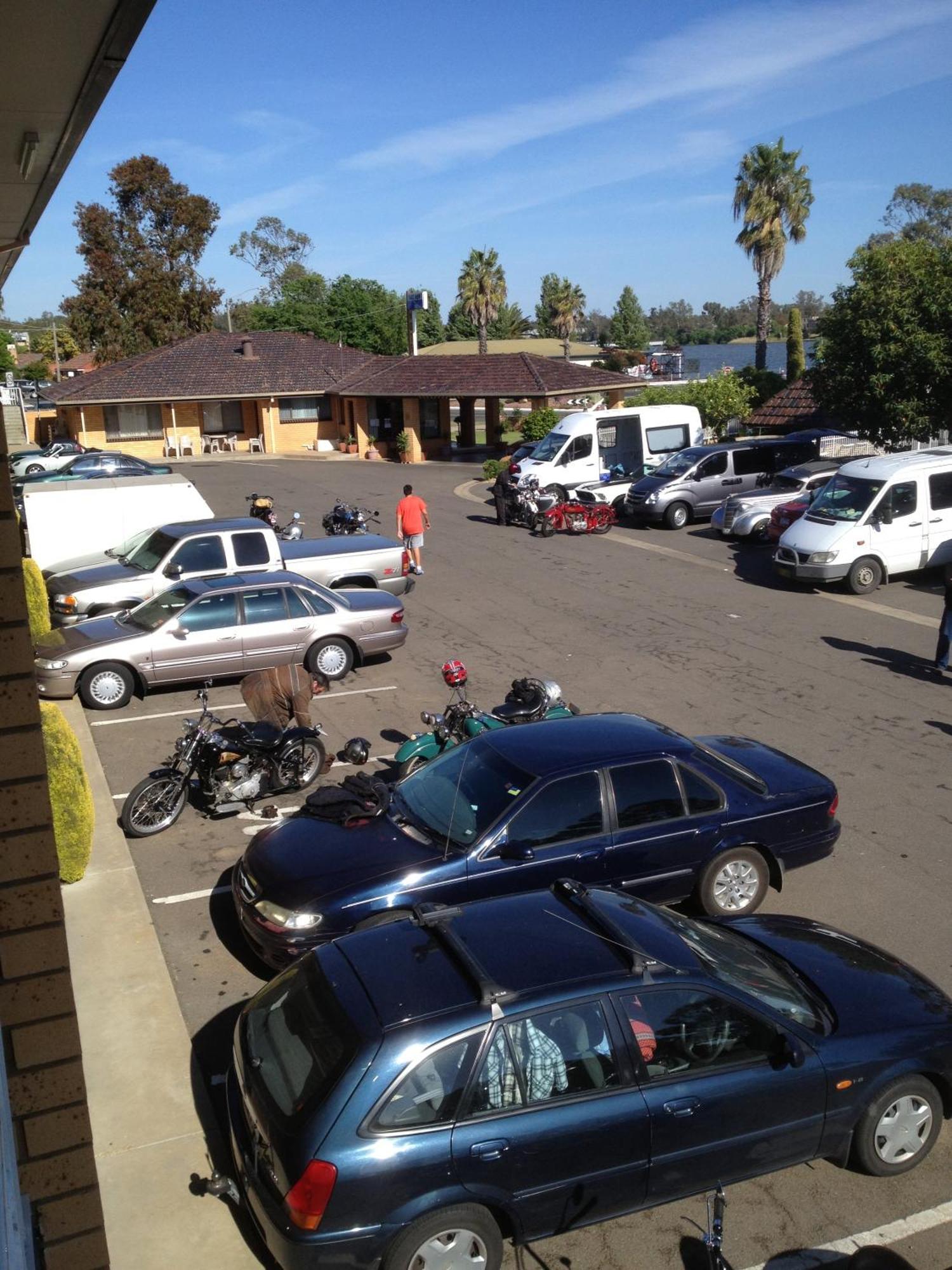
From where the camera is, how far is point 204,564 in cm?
1560

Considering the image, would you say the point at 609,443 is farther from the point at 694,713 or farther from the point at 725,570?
the point at 694,713

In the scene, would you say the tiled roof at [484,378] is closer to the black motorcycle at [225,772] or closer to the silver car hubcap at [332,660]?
the silver car hubcap at [332,660]

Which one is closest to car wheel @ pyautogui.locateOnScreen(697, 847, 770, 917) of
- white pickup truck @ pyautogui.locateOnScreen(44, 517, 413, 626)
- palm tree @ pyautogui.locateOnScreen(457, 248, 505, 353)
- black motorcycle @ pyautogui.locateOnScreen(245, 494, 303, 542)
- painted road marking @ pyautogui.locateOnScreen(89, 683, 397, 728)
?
painted road marking @ pyautogui.locateOnScreen(89, 683, 397, 728)

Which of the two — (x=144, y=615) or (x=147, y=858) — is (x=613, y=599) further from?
(x=147, y=858)

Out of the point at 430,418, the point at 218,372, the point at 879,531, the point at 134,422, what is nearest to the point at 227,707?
the point at 879,531

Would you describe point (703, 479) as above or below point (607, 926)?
above

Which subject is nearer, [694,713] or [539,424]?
[694,713]

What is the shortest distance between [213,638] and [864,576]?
38.1ft

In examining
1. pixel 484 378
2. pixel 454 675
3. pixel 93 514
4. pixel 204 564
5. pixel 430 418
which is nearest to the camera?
pixel 454 675

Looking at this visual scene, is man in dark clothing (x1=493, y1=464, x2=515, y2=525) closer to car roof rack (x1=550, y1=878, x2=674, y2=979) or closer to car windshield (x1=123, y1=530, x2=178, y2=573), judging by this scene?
car windshield (x1=123, y1=530, x2=178, y2=573)

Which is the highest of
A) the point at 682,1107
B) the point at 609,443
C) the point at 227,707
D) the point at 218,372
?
the point at 218,372

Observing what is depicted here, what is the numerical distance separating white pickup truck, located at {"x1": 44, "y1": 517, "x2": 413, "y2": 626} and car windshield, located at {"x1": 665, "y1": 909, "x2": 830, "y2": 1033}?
9927 millimetres

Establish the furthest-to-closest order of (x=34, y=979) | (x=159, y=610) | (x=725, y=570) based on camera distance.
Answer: (x=725, y=570), (x=159, y=610), (x=34, y=979)

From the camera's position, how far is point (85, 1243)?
4301mm
